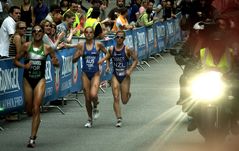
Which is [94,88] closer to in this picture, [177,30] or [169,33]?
[169,33]

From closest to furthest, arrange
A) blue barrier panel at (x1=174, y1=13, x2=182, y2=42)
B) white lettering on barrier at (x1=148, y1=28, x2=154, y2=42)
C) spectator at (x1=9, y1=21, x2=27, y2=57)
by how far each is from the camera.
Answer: spectator at (x1=9, y1=21, x2=27, y2=57) < white lettering on barrier at (x1=148, y1=28, x2=154, y2=42) < blue barrier panel at (x1=174, y1=13, x2=182, y2=42)

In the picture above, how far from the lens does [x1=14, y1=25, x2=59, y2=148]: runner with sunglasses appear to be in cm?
1360

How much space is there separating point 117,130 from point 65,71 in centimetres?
417

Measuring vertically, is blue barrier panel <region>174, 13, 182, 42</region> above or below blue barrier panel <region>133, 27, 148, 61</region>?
below

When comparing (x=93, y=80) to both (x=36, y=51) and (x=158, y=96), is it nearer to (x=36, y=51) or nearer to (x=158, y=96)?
(x=36, y=51)

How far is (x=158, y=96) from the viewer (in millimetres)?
20859

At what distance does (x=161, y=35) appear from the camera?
3453cm

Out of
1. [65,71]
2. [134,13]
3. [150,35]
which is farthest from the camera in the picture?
[134,13]

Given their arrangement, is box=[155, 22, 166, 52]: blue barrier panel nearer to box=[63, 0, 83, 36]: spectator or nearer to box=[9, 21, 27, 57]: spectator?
box=[63, 0, 83, 36]: spectator

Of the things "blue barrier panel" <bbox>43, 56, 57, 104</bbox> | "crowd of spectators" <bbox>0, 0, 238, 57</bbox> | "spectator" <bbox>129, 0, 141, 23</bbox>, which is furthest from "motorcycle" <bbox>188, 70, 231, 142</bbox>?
"spectator" <bbox>129, 0, 141, 23</bbox>

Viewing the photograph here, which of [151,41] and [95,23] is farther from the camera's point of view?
[151,41]

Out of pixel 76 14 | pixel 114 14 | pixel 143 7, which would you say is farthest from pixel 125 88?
pixel 143 7

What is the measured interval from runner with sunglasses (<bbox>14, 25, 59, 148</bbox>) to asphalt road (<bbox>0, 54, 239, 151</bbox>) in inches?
26.5

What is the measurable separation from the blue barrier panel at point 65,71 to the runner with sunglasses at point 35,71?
4.48 meters
